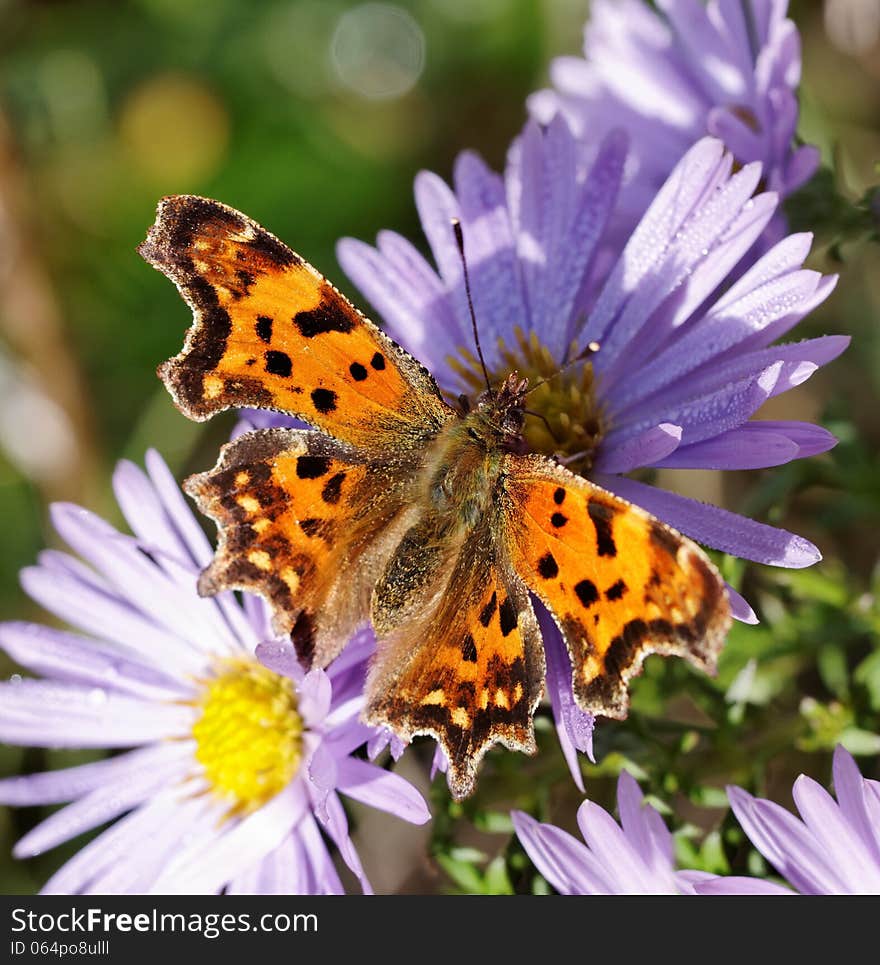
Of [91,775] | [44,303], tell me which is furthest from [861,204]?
[44,303]

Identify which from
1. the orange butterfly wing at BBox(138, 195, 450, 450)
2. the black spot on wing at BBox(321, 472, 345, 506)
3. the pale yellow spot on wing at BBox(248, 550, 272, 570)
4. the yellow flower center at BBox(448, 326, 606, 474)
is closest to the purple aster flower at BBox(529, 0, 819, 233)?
the yellow flower center at BBox(448, 326, 606, 474)

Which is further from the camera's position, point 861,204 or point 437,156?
point 437,156

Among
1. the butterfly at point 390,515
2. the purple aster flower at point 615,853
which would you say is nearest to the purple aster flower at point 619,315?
the purple aster flower at point 615,853

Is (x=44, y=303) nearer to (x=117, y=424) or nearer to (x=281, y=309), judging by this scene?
(x=117, y=424)

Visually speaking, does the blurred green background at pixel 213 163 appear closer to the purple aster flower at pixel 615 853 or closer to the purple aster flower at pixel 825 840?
the purple aster flower at pixel 615 853

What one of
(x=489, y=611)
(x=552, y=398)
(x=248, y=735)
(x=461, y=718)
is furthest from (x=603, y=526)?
(x=248, y=735)

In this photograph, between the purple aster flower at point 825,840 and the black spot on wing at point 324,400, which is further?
the black spot on wing at point 324,400
